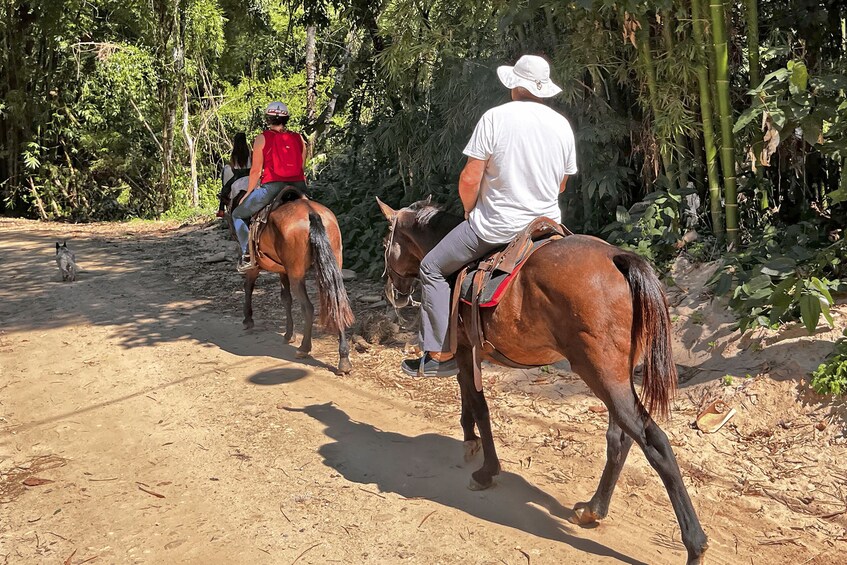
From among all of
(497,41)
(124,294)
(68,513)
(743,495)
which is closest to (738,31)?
(497,41)

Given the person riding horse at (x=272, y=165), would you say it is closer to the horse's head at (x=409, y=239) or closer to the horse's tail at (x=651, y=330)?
the horse's head at (x=409, y=239)

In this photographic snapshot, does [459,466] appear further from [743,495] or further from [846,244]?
[846,244]

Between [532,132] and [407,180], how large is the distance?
23.1 feet

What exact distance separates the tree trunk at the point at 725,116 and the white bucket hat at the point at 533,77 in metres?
2.88

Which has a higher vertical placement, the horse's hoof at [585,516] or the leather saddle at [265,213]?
the leather saddle at [265,213]

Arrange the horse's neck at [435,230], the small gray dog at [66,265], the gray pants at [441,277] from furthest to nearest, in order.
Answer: the small gray dog at [66,265], the horse's neck at [435,230], the gray pants at [441,277]

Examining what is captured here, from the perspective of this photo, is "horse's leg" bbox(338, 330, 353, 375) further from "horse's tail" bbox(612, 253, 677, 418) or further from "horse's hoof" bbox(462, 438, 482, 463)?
"horse's tail" bbox(612, 253, 677, 418)

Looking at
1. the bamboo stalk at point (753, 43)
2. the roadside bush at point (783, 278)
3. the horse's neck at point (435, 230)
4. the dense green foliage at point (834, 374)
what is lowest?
the dense green foliage at point (834, 374)

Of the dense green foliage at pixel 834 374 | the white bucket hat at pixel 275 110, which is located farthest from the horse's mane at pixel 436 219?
the white bucket hat at pixel 275 110

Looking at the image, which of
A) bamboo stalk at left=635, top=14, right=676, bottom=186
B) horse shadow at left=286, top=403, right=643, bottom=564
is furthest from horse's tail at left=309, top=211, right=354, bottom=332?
bamboo stalk at left=635, top=14, right=676, bottom=186

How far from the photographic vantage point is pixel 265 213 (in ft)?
26.5

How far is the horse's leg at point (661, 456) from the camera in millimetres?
3758

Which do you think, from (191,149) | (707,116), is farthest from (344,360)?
(191,149)

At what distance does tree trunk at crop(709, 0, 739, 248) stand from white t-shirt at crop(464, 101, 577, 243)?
280 cm
